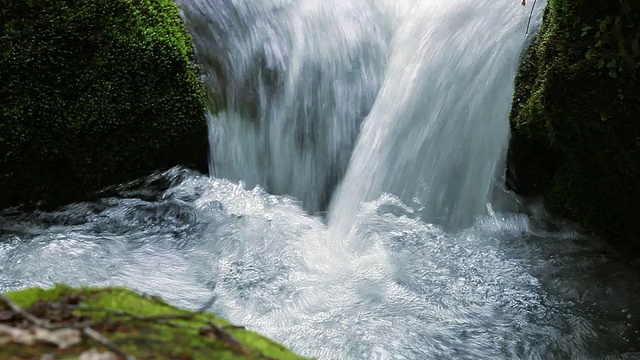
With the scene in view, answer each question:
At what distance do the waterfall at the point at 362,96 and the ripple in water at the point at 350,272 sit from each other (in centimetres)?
28

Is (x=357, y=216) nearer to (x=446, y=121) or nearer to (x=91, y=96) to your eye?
(x=446, y=121)

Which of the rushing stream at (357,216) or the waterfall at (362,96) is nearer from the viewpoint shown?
the rushing stream at (357,216)

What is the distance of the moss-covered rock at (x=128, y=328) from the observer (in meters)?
1.21

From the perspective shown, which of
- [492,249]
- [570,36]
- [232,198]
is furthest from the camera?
[232,198]

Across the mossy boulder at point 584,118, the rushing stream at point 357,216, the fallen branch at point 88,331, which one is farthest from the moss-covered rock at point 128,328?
the mossy boulder at point 584,118

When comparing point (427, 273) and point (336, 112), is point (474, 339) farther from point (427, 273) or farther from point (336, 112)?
point (336, 112)

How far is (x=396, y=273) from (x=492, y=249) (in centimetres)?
74

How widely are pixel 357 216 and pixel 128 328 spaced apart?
10.7 ft

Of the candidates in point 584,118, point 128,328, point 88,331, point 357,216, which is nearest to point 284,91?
point 357,216

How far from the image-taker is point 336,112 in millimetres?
5066

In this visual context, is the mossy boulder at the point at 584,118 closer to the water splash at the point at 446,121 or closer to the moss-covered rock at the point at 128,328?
the water splash at the point at 446,121

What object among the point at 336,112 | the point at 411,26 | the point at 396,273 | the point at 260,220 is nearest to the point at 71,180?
the point at 260,220

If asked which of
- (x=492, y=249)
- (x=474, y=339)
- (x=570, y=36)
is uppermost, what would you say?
(x=570, y=36)

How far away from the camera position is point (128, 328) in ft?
4.35
